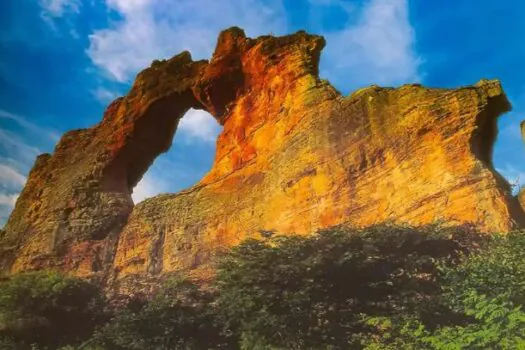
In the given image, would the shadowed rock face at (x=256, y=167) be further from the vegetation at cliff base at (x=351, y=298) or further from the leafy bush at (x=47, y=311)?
the leafy bush at (x=47, y=311)

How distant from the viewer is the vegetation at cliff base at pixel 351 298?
10.3 meters

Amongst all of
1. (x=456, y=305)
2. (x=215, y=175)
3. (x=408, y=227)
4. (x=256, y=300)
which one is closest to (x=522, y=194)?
(x=408, y=227)

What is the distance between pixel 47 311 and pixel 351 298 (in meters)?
10.2

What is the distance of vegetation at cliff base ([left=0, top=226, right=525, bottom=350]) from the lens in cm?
1031

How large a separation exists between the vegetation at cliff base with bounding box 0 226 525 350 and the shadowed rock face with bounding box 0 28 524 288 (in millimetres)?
1891

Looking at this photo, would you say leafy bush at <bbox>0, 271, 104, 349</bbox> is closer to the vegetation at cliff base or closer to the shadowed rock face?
the vegetation at cliff base

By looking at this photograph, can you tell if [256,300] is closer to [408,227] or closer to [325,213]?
[408,227]

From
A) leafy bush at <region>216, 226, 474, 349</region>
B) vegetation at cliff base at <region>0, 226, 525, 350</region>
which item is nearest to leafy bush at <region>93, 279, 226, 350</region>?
vegetation at cliff base at <region>0, 226, 525, 350</region>

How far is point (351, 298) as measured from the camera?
41.7 ft

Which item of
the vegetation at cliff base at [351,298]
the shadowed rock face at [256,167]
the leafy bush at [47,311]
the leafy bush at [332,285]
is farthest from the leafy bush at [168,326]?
the shadowed rock face at [256,167]

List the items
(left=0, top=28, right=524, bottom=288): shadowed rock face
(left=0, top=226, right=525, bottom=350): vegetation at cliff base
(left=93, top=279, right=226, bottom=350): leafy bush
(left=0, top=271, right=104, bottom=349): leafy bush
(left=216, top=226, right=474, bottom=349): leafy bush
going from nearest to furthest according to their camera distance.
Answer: (left=0, top=226, right=525, bottom=350): vegetation at cliff base → (left=216, top=226, right=474, bottom=349): leafy bush → (left=93, top=279, right=226, bottom=350): leafy bush → (left=0, top=28, right=524, bottom=288): shadowed rock face → (left=0, top=271, right=104, bottom=349): leafy bush

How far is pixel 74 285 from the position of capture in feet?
59.3

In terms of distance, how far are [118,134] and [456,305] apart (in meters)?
22.4

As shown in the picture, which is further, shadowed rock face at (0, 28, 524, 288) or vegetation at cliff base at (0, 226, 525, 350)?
Result: shadowed rock face at (0, 28, 524, 288)
